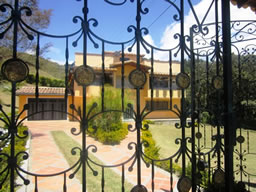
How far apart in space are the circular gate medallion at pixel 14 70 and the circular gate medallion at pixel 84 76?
280 millimetres

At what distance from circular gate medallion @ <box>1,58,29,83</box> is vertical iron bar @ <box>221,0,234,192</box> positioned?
1279mm

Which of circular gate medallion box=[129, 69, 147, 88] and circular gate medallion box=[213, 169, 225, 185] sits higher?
circular gate medallion box=[129, 69, 147, 88]

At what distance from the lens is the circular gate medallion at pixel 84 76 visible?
1.07 metres

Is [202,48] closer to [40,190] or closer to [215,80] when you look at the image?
[215,80]

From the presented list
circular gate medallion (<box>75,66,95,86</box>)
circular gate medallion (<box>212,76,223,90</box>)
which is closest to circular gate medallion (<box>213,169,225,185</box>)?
circular gate medallion (<box>212,76,223,90</box>)

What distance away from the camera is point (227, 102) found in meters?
1.25

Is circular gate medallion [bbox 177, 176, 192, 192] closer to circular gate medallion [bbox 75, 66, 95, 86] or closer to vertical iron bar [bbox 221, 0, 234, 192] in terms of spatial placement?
vertical iron bar [bbox 221, 0, 234, 192]

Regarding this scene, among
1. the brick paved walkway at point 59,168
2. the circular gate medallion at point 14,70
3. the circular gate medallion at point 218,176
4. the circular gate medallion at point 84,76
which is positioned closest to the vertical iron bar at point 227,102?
the circular gate medallion at point 218,176

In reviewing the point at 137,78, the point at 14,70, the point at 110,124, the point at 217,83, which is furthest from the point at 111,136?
the point at 14,70

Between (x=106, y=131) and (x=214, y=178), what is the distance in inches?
272

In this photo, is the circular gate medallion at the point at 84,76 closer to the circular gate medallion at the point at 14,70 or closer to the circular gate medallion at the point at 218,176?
the circular gate medallion at the point at 14,70

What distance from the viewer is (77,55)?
1280 centimetres

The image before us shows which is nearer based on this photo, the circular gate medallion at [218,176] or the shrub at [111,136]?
the circular gate medallion at [218,176]

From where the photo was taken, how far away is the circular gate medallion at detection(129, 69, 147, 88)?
1.18m
